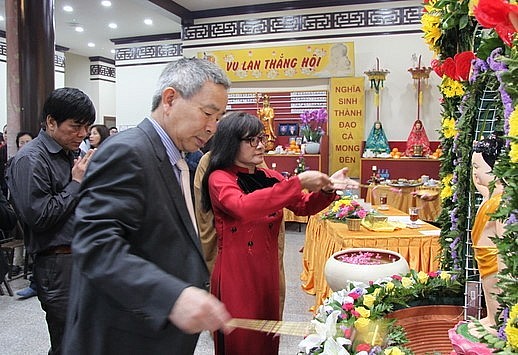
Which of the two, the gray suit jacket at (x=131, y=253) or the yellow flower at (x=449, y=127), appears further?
the yellow flower at (x=449, y=127)

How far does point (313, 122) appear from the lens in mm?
7598

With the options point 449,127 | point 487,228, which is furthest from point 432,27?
point 487,228

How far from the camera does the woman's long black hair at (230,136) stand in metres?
1.96

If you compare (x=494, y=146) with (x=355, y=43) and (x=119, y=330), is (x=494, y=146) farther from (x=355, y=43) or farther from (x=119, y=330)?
(x=355, y=43)

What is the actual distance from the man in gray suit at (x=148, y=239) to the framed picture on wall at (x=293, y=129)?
261 inches

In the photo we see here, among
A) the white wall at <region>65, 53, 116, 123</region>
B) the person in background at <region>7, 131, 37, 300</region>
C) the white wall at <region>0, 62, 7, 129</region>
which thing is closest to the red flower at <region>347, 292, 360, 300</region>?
the person in background at <region>7, 131, 37, 300</region>

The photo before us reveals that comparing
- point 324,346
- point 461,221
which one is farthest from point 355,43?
point 324,346

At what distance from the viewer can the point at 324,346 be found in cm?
128

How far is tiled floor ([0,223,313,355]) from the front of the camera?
9.85 ft

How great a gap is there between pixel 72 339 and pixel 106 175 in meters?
0.42

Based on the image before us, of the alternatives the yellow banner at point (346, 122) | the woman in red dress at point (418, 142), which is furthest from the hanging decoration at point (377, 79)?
the woman in red dress at point (418, 142)

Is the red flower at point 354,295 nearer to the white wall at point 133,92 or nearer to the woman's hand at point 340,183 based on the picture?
the woman's hand at point 340,183

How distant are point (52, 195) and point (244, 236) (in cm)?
79

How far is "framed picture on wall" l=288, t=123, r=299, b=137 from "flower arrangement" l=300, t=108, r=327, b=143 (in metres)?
0.12
